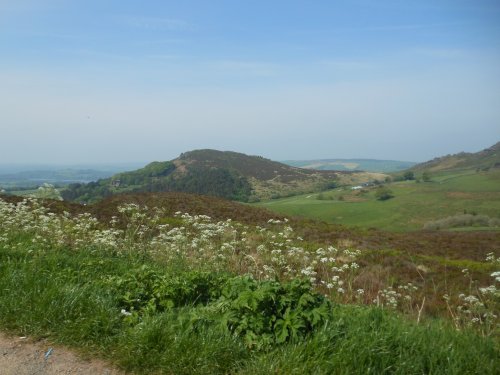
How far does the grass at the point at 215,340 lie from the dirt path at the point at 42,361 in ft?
0.41

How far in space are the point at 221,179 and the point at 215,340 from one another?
357ft

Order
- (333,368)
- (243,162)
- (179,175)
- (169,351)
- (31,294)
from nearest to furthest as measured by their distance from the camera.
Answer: (333,368) → (169,351) → (31,294) → (179,175) → (243,162)

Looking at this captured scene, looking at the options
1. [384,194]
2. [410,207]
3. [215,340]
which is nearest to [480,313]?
[215,340]

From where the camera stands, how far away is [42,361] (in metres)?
4.32

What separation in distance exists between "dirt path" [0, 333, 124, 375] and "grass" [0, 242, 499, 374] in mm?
126

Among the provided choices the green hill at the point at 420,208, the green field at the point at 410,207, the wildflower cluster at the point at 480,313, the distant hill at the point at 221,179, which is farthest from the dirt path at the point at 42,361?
the distant hill at the point at 221,179

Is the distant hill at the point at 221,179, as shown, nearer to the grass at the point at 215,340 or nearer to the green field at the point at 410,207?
the green field at the point at 410,207

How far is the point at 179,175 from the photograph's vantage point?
123m

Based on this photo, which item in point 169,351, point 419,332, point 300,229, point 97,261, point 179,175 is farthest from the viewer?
point 179,175

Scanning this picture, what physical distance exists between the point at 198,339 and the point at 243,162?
159 meters

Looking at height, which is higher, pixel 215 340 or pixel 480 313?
pixel 215 340

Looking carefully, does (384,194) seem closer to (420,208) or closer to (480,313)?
(420,208)

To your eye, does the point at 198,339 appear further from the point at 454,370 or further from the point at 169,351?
the point at 454,370

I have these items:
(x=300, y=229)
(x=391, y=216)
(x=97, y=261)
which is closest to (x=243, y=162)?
(x=391, y=216)
